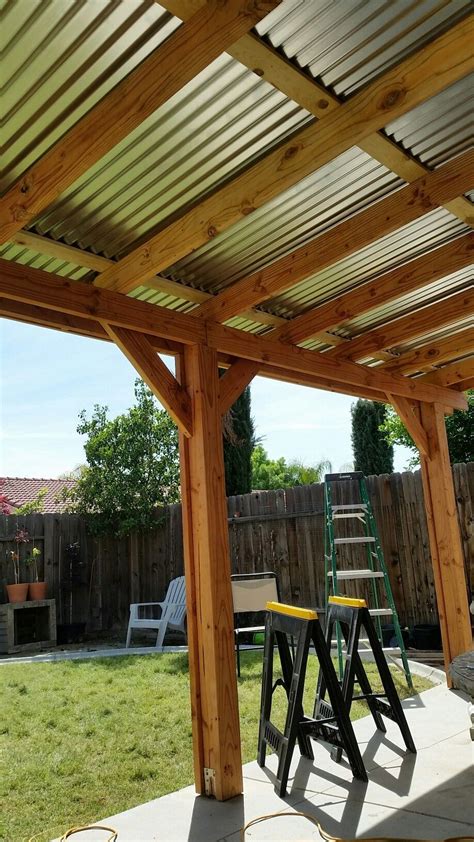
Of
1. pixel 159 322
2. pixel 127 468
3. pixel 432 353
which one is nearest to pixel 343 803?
pixel 159 322

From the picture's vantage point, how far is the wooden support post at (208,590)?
2.86 metres

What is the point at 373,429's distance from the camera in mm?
15492

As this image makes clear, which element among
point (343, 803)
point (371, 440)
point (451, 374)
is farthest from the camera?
point (371, 440)

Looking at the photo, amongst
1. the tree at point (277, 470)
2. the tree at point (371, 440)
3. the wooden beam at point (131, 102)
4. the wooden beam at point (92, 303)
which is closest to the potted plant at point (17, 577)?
the wooden beam at point (92, 303)

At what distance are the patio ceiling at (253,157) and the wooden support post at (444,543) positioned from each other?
1870mm

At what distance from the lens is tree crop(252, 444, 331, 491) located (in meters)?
21.6

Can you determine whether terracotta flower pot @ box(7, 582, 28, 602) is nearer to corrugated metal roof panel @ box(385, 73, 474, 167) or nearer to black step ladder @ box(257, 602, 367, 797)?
black step ladder @ box(257, 602, 367, 797)

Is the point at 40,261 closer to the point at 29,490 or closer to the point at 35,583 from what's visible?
the point at 35,583

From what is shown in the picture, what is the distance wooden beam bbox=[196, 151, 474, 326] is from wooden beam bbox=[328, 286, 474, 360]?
25.8 inches

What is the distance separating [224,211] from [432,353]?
2.53 metres

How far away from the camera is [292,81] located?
6.52 feet

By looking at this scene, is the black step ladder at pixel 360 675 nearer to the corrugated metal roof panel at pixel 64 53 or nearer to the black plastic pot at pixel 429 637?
the black plastic pot at pixel 429 637

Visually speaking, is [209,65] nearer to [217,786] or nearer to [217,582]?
[217,582]

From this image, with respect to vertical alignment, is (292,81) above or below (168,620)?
above
